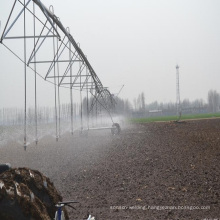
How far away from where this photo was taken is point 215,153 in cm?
978

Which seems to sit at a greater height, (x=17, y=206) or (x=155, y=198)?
(x=17, y=206)

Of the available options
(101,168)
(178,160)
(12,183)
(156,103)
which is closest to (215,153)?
(178,160)

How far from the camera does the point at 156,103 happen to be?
11875cm

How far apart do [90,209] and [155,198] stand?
114 cm

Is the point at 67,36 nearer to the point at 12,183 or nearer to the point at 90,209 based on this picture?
the point at 90,209

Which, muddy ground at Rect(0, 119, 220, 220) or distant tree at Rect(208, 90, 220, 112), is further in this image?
distant tree at Rect(208, 90, 220, 112)

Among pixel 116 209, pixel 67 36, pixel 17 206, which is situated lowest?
pixel 116 209

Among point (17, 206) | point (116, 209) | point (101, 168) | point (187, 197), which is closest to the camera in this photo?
point (17, 206)

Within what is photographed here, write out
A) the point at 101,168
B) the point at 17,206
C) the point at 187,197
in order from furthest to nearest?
the point at 101,168 < the point at 187,197 < the point at 17,206

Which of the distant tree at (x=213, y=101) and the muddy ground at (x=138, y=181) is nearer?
the muddy ground at (x=138, y=181)

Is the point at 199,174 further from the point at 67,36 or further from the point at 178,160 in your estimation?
the point at 67,36

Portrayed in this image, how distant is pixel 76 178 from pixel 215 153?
166 inches

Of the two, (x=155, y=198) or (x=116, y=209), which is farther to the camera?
(x=155, y=198)

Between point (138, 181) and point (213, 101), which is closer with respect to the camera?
point (138, 181)
